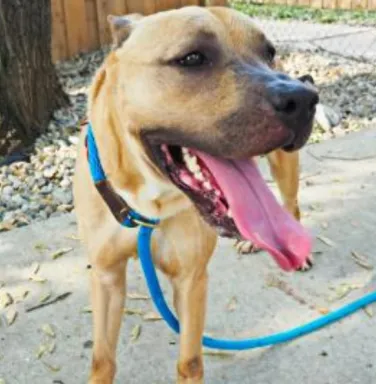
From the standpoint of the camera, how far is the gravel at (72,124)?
486 cm

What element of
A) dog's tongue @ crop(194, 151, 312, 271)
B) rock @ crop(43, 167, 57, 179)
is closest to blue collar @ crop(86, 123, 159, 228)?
dog's tongue @ crop(194, 151, 312, 271)

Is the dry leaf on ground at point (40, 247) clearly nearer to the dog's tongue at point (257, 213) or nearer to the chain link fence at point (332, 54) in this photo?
the dog's tongue at point (257, 213)

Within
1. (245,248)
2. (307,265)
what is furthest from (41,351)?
(307,265)

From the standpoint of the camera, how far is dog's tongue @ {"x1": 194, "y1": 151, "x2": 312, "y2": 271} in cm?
236

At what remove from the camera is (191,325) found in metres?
2.97

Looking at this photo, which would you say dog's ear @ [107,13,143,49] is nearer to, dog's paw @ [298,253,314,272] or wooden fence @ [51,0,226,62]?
dog's paw @ [298,253,314,272]

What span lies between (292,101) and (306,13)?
10.1 meters

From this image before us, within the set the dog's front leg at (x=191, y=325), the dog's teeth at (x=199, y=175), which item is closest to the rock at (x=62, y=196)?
the dog's front leg at (x=191, y=325)

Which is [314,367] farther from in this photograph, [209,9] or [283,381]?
[209,9]

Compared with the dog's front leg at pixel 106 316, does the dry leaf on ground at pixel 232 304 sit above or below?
below

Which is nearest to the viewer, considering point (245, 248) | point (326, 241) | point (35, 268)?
point (35, 268)

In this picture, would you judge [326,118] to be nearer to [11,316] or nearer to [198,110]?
[11,316]

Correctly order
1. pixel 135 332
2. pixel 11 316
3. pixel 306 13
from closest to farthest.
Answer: pixel 135 332 < pixel 11 316 < pixel 306 13

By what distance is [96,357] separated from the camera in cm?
305
